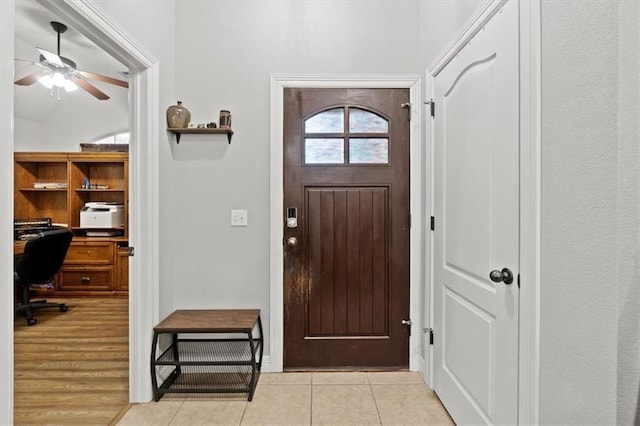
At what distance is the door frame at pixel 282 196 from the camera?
8.21 feet

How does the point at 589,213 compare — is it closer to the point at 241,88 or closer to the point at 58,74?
the point at 241,88

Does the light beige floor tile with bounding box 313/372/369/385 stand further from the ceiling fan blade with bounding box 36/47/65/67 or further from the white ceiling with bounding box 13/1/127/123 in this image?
the ceiling fan blade with bounding box 36/47/65/67

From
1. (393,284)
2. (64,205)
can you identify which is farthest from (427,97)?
(64,205)

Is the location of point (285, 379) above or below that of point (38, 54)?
below

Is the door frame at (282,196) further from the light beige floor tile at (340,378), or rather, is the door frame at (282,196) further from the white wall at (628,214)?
the white wall at (628,214)

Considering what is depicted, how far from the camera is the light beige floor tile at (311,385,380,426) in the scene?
1.97 m

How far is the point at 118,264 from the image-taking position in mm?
4539

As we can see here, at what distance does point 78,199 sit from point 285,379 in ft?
13.0

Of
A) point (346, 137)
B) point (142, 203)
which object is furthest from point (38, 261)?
point (346, 137)

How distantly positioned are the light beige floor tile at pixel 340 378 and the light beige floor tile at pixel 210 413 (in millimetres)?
527

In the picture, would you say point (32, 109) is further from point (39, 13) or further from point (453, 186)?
point (453, 186)

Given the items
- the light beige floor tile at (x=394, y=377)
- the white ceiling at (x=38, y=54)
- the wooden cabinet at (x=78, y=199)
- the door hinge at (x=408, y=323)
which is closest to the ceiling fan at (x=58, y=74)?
the white ceiling at (x=38, y=54)

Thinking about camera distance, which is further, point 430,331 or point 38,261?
point 38,261

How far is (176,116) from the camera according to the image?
7.83 feet
